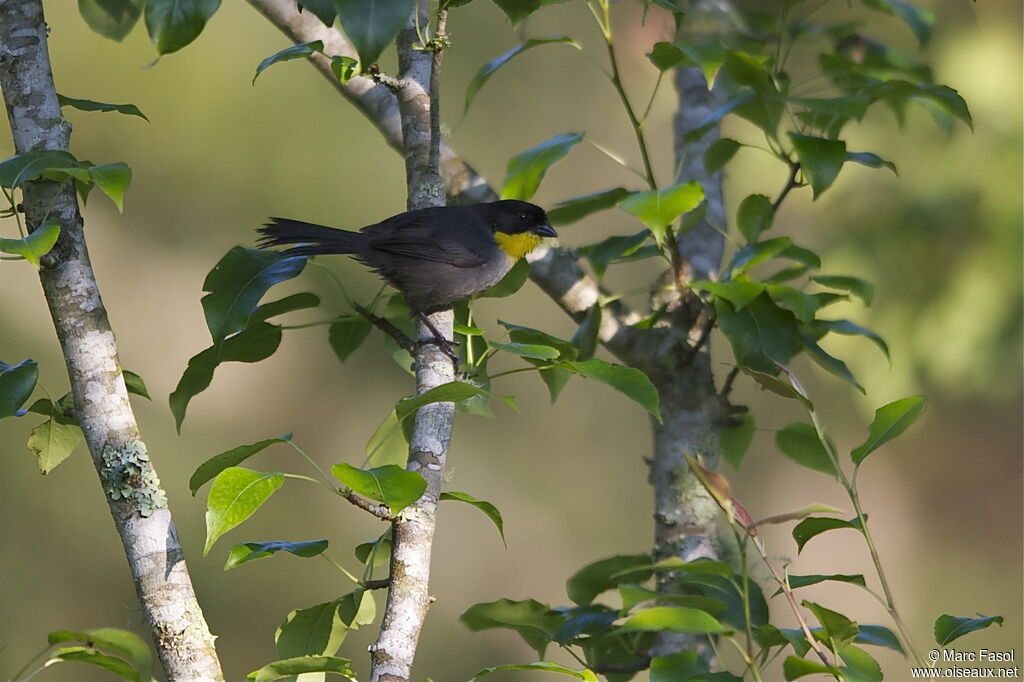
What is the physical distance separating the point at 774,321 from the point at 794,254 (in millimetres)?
208

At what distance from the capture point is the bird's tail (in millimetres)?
1560

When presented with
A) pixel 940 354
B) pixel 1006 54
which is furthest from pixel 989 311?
pixel 1006 54

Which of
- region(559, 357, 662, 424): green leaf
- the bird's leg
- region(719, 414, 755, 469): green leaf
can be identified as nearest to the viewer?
region(559, 357, 662, 424): green leaf

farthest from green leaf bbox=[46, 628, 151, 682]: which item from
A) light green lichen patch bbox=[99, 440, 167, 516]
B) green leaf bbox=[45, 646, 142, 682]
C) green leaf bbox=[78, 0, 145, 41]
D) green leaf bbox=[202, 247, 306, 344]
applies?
green leaf bbox=[78, 0, 145, 41]

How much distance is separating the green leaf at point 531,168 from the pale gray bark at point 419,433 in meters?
0.15

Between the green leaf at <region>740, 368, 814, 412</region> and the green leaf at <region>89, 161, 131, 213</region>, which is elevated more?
the green leaf at <region>89, 161, 131, 213</region>

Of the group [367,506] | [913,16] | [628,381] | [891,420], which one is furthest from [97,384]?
[913,16]

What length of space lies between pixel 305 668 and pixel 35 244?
1.59 ft

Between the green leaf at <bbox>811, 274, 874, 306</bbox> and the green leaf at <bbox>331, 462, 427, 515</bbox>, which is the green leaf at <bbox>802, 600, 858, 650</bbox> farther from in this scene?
the green leaf at <bbox>811, 274, 874, 306</bbox>

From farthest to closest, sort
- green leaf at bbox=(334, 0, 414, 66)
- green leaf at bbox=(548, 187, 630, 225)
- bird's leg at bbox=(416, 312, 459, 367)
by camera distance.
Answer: green leaf at bbox=(548, 187, 630, 225) < bird's leg at bbox=(416, 312, 459, 367) < green leaf at bbox=(334, 0, 414, 66)

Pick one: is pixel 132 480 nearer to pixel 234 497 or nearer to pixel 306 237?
pixel 234 497

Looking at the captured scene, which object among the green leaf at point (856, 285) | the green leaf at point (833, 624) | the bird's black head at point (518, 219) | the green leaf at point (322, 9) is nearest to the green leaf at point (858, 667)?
the green leaf at point (833, 624)

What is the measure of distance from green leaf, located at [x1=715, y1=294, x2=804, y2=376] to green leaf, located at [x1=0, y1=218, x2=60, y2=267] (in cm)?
86

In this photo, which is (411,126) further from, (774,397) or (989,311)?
(774,397)
